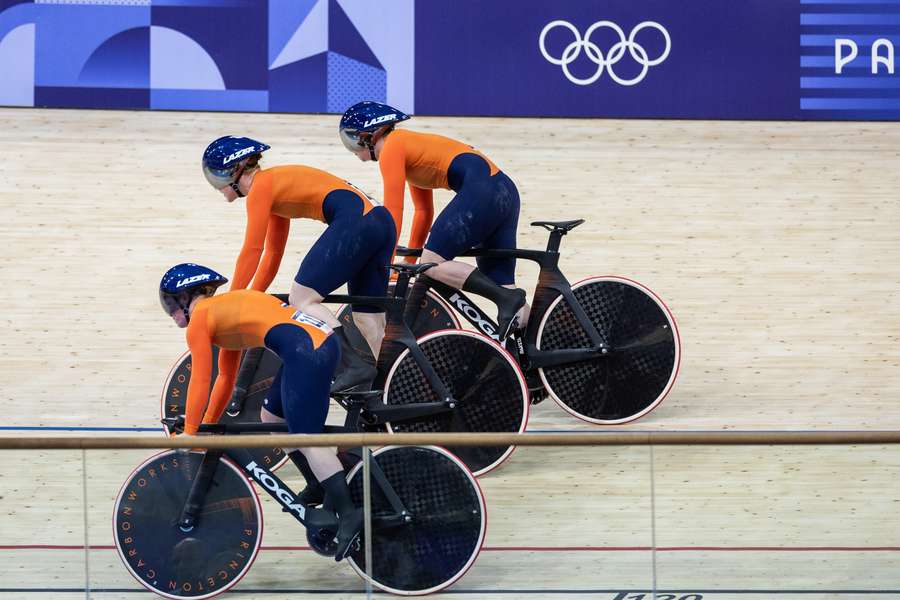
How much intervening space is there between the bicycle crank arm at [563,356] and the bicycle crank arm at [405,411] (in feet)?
2.13

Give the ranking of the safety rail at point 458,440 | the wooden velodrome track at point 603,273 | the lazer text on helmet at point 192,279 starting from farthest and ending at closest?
the lazer text on helmet at point 192,279
the wooden velodrome track at point 603,273
the safety rail at point 458,440

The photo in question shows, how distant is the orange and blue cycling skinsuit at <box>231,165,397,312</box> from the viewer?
538 centimetres

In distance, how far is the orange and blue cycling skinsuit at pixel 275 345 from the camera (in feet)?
15.0

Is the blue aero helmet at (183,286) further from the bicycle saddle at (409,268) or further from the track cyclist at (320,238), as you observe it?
the bicycle saddle at (409,268)

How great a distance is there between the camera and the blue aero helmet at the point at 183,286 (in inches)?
183

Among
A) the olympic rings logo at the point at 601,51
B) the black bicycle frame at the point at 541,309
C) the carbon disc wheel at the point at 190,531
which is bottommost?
the carbon disc wheel at the point at 190,531

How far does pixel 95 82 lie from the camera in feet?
28.2

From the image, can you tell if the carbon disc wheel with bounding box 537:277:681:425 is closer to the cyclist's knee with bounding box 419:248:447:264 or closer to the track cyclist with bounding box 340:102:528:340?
the track cyclist with bounding box 340:102:528:340

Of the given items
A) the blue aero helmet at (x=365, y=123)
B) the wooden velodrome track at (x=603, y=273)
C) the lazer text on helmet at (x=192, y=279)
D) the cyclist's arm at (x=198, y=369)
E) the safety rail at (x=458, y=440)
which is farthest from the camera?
the blue aero helmet at (x=365, y=123)

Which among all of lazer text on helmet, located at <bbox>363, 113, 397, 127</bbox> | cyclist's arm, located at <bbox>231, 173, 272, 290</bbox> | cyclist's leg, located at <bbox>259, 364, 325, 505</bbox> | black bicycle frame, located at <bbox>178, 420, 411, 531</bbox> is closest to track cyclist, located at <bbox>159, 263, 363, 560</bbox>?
cyclist's leg, located at <bbox>259, 364, 325, 505</bbox>

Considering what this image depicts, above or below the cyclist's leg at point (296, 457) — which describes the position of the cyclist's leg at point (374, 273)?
above

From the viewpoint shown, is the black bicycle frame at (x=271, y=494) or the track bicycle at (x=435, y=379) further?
the track bicycle at (x=435, y=379)

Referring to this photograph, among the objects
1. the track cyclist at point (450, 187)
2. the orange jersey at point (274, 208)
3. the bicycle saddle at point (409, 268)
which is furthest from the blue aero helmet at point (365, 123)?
the bicycle saddle at point (409, 268)

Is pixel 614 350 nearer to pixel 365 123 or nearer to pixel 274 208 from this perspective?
pixel 365 123
